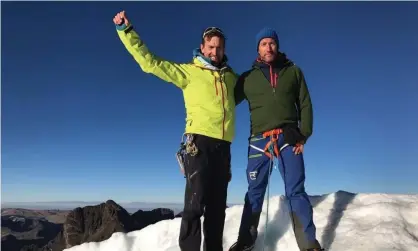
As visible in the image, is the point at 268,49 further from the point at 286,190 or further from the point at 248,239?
the point at 248,239

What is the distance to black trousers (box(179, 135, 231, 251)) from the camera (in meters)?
6.32

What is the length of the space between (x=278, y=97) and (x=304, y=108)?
0.50 meters

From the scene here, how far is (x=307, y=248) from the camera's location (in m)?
6.33

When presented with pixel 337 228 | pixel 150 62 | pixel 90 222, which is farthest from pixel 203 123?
pixel 90 222

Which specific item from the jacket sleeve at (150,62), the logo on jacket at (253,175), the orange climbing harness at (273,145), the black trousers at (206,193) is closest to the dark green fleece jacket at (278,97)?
the orange climbing harness at (273,145)

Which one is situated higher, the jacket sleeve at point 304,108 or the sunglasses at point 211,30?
the sunglasses at point 211,30

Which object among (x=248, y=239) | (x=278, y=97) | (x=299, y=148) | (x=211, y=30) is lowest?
(x=248, y=239)

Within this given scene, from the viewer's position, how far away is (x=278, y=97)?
22.8 feet

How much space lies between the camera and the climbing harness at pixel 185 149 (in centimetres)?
642

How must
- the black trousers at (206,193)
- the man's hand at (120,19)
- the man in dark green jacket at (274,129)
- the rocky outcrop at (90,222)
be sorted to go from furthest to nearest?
the rocky outcrop at (90,222), the man in dark green jacket at (274,129), the man's hand at (120,19), the black trousers at (206,193)

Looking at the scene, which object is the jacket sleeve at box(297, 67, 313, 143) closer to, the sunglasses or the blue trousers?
the blue trousers

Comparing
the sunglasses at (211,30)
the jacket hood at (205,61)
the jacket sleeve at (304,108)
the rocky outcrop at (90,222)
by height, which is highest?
the sunglasses at (211,30)

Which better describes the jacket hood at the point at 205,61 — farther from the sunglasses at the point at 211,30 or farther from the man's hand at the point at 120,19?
the man's hand at the point at 120,19

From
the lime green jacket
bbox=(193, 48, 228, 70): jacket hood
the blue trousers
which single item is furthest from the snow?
bbox=(193, 48, 228, 70): jacket hood
